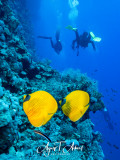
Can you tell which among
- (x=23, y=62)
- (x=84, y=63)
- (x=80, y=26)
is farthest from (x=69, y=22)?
(x=23, y=62)

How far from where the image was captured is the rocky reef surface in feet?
6.97

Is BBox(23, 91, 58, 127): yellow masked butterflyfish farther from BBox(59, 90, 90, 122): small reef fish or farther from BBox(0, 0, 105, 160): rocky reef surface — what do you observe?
BBox(0, 0, 105, 160): rocky reef surface

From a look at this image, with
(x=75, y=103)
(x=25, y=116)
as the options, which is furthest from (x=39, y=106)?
(x=25, y=116)

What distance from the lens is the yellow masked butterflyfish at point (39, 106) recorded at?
127cm

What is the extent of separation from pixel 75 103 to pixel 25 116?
6.48 ft

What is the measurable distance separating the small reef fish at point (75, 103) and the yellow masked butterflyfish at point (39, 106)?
0.22 meters

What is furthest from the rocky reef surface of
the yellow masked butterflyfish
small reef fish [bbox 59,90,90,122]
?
small reef fish [bbox 59,90,90,122]

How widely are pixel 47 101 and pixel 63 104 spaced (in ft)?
0.76

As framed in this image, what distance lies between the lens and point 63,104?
1.46 metres

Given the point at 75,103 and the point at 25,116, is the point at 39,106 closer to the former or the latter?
the point at 75,103

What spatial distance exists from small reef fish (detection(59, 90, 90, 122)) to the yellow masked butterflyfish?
22 centimetres

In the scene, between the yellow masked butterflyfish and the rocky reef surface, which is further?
the rocky reef surface

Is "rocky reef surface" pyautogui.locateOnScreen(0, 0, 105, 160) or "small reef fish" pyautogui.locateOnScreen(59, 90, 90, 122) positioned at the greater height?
"rocky reef surface" pyautogui.locateOnScreen(0, 0, 105, 160)

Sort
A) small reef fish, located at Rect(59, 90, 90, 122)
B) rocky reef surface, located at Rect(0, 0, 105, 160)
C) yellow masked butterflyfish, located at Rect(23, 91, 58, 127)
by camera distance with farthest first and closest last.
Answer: rocky reef surface, located at Rect(0, 0, 105, 160) < small reef fish, located at Rect(59, 90, 90, 122) < yellow masked butterflyfish, located at Rect(23, 91, 58, 127)
